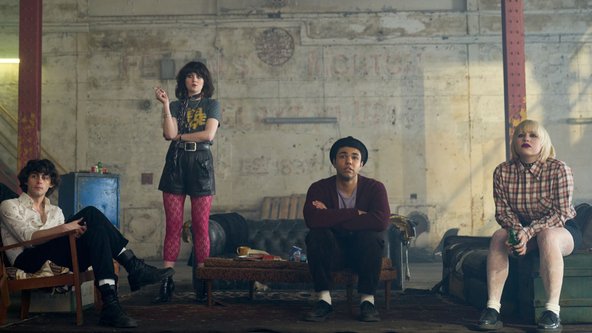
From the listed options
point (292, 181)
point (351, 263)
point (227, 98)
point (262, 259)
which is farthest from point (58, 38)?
point (351, 263)

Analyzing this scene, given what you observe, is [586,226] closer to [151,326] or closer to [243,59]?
[151,326]

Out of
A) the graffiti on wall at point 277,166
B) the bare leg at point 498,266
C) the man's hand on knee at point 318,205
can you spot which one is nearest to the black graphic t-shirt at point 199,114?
the man's hand on knee at point 318,205

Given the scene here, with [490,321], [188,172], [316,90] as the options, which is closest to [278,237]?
[188,172]

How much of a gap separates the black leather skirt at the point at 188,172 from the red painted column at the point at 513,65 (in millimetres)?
3588

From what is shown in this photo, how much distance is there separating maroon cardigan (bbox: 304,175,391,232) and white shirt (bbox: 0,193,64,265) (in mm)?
1826

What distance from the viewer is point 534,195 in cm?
337

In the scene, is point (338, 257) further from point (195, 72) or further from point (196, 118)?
point (195, 72)

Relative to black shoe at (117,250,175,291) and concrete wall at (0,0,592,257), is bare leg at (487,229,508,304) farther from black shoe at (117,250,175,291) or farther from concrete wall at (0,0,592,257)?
concrete wall at (0,0,592,257)

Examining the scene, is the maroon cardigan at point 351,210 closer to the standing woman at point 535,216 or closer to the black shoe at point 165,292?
the standing woman at point 535,216

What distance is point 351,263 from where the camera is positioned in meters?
3.66

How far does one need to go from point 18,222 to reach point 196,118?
149cm

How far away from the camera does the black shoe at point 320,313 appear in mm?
3393

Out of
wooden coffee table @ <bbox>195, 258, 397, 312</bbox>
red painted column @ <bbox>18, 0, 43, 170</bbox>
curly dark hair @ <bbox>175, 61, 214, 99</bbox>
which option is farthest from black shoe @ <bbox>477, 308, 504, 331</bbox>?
red painted column @ <bbox>18, 0, 43, 170</bbox>

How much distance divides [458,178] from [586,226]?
538 centimetres
